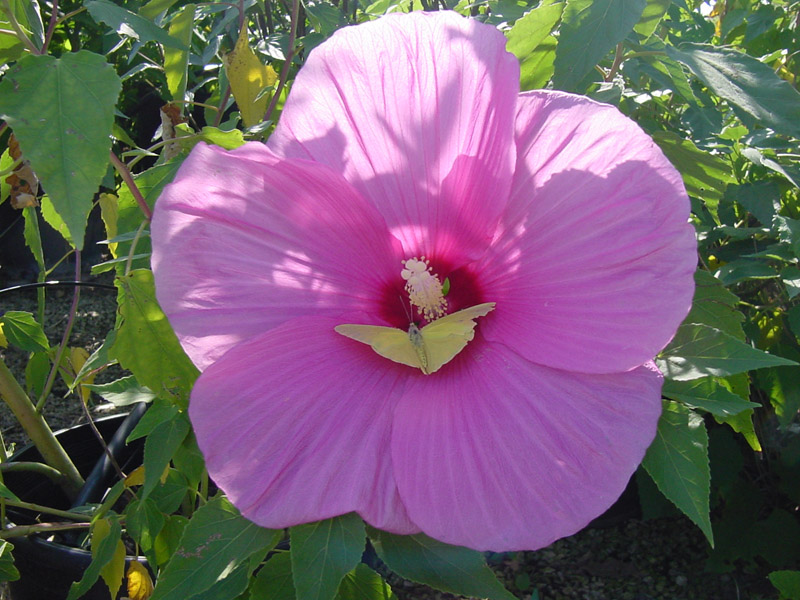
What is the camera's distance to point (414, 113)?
65cm

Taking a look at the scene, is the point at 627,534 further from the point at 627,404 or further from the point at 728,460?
the point at 627,404

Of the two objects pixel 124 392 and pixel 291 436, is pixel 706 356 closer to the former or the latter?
pixel 291 436

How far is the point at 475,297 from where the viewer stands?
2.54ft

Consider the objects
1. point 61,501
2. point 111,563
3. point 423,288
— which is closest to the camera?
point 423,288

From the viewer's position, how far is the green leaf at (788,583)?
1495 millimetres

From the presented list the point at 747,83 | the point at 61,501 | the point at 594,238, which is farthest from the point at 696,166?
the point at 61,501

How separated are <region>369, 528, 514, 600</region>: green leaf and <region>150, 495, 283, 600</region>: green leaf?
112 mm

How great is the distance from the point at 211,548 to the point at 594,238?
451mm

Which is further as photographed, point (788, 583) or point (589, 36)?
point (788, 583)

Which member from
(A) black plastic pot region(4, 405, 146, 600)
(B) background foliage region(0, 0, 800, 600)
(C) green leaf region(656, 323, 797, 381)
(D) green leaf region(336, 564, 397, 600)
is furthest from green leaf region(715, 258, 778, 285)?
(A) black plastic pot region(4, 405, 146, 600)

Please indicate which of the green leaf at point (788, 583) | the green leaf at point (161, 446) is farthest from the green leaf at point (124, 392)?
the green leaf at point (788, 583)

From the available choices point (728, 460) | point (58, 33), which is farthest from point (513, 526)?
point (58, 33)

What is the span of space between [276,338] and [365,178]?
17 cm

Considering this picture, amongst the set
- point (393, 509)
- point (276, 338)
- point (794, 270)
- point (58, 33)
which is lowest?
point (58, 33)
